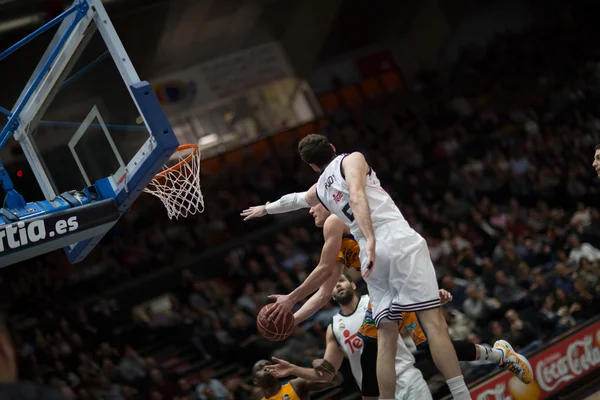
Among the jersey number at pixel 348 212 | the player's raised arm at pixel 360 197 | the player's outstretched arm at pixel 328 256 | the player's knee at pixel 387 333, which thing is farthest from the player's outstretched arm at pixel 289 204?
the player's knee at pixel 387 333

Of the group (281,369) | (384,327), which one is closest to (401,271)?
(384,327)

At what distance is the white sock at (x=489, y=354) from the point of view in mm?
5961

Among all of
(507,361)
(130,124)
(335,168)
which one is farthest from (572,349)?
(130,124)

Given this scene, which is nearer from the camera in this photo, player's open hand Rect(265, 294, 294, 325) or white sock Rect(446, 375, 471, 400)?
white sock Rect(446, 375, 471, 400)

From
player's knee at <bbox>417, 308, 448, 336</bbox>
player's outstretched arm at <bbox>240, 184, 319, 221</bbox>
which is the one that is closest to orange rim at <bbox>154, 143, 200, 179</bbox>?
player's outstretched arm at <bbox>240, 184, 319, 221</bbox>

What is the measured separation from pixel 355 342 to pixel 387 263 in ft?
5.68

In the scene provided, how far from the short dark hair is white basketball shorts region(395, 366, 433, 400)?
Answer: 2090 millimetres

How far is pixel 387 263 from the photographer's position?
502cm

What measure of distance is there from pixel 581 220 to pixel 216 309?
636cm

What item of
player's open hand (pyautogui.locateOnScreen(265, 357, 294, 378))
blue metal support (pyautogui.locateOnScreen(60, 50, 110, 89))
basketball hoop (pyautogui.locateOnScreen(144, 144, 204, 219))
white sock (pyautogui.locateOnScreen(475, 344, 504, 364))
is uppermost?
blue metal support (pyautogui.locateOnScreen(60, 50, 110, 89))

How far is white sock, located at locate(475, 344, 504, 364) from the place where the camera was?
596cm

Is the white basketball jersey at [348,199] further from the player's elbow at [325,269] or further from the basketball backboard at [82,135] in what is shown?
the basketball backboard at [82,135]

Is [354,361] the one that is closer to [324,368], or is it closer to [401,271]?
[324,368]

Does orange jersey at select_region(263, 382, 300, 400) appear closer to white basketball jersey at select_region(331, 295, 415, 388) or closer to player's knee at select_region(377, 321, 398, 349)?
white basketball jersey at select_region(331, 295, 415, 388)
